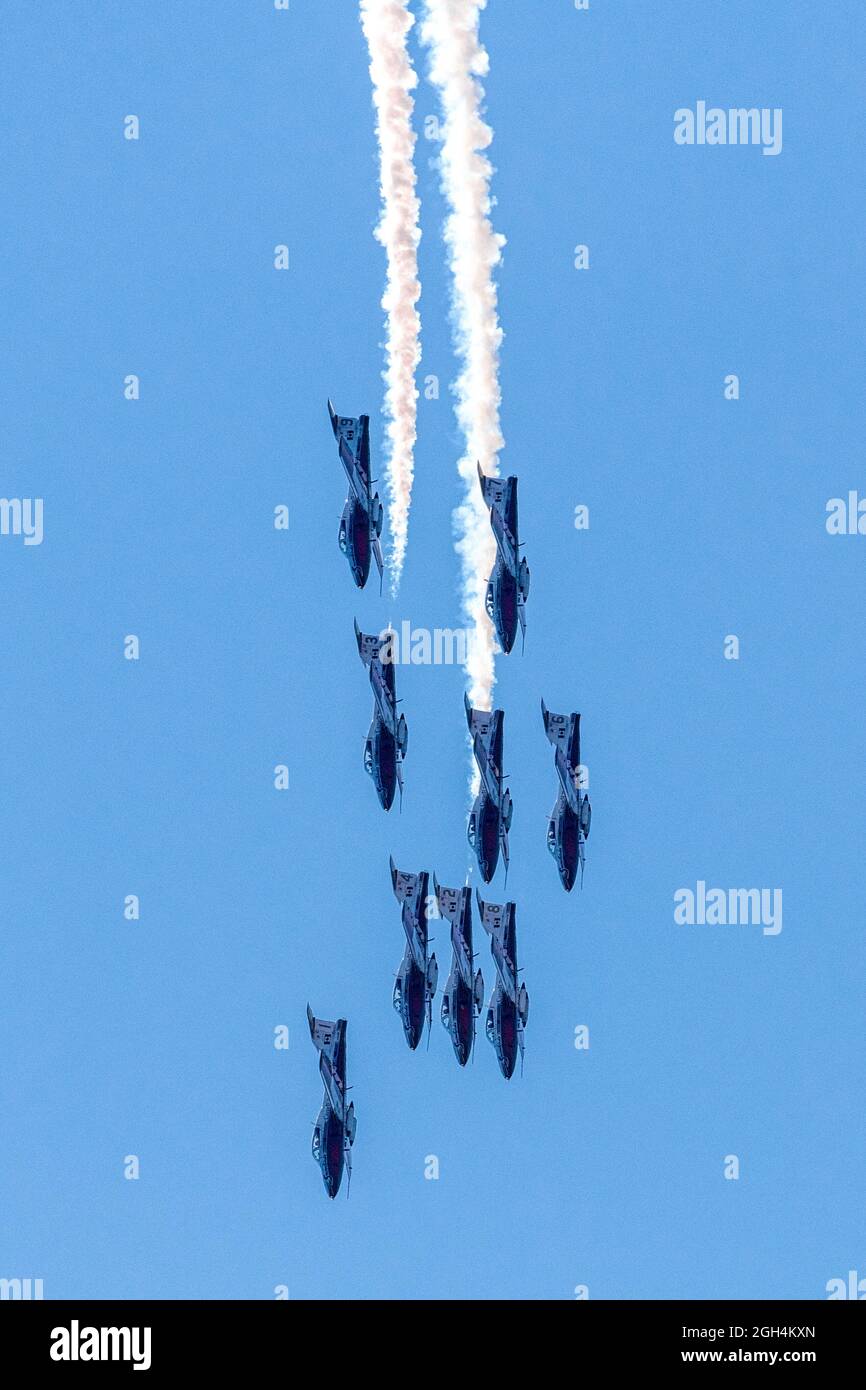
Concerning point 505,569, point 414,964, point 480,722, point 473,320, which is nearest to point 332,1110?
point 414,964

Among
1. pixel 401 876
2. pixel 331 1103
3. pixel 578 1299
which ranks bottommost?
pixel 578 1299

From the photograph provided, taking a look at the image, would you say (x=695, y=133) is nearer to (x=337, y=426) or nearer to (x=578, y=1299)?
Answer: (x=337, y=426)

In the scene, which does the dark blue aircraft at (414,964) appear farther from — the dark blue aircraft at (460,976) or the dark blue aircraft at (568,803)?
the dark blue aircraft at (568,803)

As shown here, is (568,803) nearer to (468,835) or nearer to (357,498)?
(468,835)

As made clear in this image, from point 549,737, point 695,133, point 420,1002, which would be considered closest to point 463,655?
point 549,737

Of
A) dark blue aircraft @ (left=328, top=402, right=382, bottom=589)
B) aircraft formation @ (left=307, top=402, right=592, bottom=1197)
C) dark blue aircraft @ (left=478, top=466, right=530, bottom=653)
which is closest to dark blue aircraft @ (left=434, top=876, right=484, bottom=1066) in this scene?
Answer: aircraft formation @ (left=307, top=402, right=592, bottom=1197)

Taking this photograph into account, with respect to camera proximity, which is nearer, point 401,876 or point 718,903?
point 401,876

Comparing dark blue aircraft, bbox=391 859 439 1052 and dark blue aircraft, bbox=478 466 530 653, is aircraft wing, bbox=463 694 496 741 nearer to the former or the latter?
dark blue aircraft, bbox=478 466 530 653
